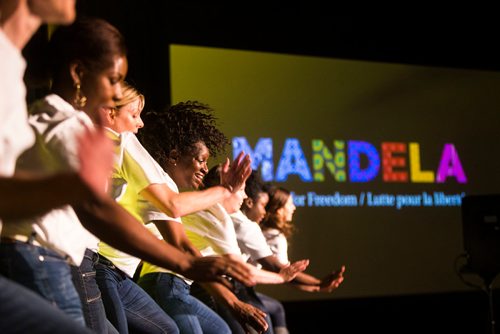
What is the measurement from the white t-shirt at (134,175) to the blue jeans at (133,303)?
0.21 m

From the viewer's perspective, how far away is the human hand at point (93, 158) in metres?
1.39

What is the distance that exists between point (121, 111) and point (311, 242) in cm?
415

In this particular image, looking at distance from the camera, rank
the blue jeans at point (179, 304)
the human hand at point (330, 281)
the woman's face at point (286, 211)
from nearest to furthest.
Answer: the human hand at point (330, 281)
the blue jeans at point (179, 304)
the woman's face at point (286, 211)

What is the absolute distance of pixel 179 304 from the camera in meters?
3.14

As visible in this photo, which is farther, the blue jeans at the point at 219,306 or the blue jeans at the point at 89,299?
the blue jeans at the point at 219,306

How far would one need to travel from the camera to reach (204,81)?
6.46 meters

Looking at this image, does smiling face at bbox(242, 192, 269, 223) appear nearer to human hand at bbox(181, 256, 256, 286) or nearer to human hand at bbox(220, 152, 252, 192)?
human hand at bbox(220, 152, 252, 192)

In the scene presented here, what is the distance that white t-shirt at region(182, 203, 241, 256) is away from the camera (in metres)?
3.37

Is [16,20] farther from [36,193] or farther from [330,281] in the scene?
[330,281]

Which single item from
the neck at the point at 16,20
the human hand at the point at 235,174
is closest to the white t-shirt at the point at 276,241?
the human hand at the point at 235,174

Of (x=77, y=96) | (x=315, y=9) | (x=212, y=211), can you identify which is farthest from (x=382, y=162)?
(x=77, y=96)

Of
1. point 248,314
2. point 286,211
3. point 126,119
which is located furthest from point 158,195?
point 286,211

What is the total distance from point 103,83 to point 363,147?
529 centimetres

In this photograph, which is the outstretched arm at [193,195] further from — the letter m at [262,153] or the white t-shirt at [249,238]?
the letter m at [262,153]
